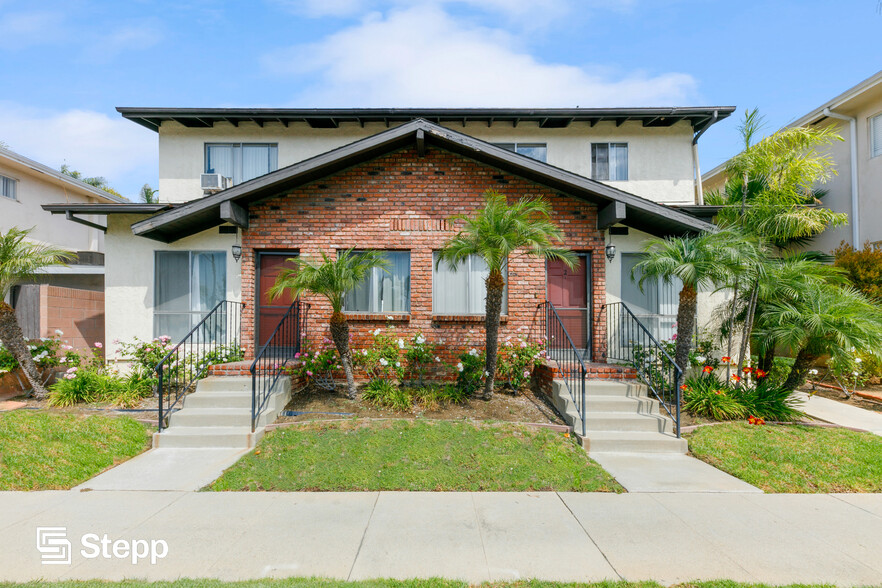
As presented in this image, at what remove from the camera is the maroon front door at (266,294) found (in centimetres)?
905

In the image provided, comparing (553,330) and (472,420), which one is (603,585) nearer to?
(472,420)

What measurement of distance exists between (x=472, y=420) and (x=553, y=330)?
285 centimetres

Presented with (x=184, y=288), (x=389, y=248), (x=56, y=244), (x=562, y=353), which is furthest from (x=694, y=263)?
(x=56, y=244)

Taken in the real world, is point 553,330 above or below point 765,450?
above

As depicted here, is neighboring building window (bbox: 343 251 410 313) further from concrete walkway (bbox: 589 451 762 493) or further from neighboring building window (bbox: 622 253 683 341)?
concrete walkway (bbox: 589 451 762 493)

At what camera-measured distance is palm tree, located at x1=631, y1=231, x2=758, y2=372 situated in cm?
691

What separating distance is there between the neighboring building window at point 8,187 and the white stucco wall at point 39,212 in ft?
0.32

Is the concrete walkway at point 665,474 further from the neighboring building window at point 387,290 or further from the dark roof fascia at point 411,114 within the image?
the dark roof fascia at point 411,114

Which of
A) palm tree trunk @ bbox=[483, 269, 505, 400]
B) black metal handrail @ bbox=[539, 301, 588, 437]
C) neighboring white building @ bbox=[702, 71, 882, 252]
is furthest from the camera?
neighboring white building @ bbox=[702, 71, 882, 252]

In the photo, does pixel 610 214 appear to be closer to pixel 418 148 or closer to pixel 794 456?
pixel 418 148

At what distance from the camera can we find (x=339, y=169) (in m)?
8.89

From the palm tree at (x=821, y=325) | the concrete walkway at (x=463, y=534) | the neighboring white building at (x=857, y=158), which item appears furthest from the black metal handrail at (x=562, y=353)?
the neighboring white building at (x=857, y=158)

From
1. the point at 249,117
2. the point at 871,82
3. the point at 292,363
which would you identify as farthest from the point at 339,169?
the point at 871,82

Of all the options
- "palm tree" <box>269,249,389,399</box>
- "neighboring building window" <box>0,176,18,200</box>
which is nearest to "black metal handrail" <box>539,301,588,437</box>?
"palm tree" <box>269,249,389,399</box>
